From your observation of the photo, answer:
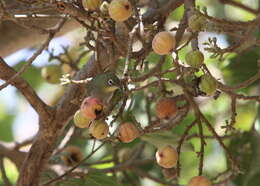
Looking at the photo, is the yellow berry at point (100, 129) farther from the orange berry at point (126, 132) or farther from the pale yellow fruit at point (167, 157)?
the pale yellow fruit at point (167, 157)

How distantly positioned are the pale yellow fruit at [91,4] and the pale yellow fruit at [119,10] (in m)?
0.05

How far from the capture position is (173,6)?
183 centimetres

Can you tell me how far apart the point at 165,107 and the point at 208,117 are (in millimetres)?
1113

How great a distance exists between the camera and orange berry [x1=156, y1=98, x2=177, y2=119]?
5.73ft

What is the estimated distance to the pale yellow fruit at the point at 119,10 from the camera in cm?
146

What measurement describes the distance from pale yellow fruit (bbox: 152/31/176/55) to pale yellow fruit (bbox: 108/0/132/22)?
9 cm

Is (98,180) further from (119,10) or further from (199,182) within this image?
(119,10)

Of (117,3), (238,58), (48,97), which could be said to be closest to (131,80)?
(117,3)

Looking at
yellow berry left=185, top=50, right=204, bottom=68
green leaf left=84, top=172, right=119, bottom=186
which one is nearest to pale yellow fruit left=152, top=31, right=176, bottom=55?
yellow berry left=185, top=50, right=204, bottom=68

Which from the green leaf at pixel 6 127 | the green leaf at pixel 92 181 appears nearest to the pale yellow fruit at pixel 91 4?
the green leaf at pixel 92 181

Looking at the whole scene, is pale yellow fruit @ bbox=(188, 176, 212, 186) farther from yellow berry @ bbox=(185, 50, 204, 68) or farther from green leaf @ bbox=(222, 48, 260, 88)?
green leaf @ bbox=(222, 48, 260, 88)

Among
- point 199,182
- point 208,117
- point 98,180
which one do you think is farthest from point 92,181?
point 208,117

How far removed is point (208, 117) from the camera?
283cm

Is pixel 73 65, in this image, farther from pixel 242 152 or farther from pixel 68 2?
pixel 68 2
